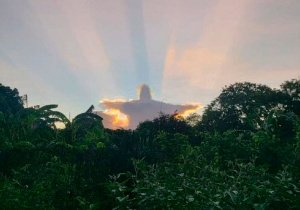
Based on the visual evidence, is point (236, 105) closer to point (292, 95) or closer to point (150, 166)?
point (292, 95)

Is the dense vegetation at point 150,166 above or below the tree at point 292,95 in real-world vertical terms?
below

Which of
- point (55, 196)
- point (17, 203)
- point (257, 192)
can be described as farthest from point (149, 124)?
point (257, 192)

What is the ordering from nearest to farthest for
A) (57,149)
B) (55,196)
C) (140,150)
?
(55,196) < (140,150) < (57,149)

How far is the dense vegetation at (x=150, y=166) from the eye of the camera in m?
4.78

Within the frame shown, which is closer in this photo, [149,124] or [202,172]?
[202,172]

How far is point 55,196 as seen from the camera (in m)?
10.1

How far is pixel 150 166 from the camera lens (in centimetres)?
630

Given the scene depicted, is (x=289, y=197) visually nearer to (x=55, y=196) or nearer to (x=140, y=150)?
(x=55, y=196)

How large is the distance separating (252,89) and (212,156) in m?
38.3

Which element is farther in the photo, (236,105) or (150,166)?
(236,105)

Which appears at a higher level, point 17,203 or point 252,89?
point 252,89

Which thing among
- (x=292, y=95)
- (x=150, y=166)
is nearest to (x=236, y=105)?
(x=292, y=95)

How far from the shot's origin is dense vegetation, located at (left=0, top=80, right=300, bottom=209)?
478 cm

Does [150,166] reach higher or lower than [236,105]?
lower
